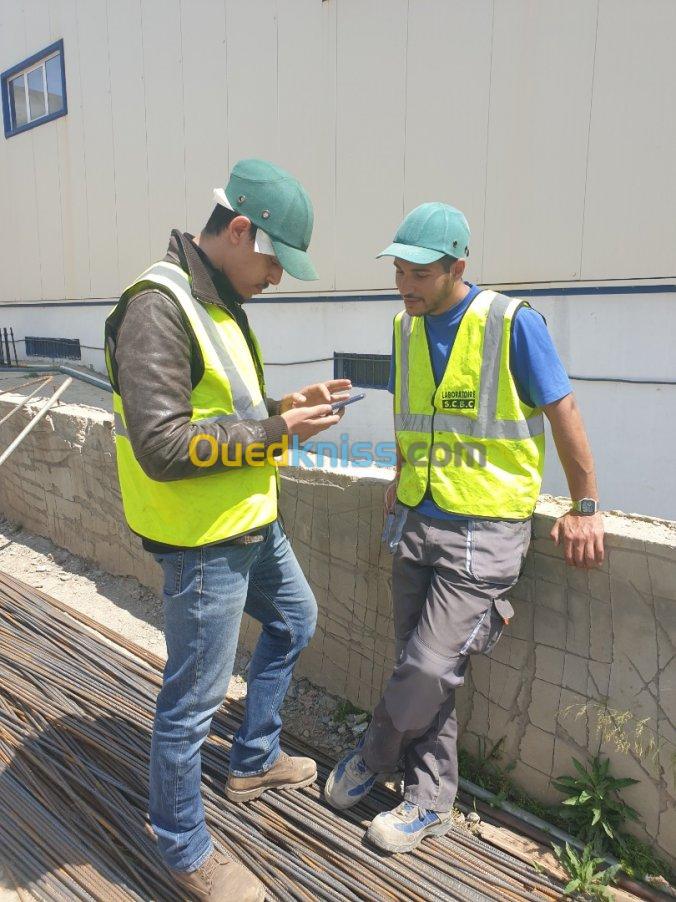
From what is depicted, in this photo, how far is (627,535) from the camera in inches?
86.7

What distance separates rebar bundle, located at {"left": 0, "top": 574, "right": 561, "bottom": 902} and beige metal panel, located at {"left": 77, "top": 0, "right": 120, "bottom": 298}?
7750mm

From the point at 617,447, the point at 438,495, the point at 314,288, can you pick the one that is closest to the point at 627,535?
the point at 438,495

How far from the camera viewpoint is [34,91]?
10562mm

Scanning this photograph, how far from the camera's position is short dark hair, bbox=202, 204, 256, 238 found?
1.98m

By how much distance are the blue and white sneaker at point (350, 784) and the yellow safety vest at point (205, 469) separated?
1.14m

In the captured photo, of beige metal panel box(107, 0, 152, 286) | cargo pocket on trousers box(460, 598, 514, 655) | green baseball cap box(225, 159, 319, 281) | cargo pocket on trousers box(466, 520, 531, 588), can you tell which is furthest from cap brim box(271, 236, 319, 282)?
beige metal panel box(107, 0, 152, 286)

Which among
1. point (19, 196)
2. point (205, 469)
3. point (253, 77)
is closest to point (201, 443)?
point (205, 469)

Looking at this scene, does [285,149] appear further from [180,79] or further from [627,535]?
[627,535]

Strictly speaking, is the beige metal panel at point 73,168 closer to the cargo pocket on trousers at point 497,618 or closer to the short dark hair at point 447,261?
the short dark hair at point 447,261

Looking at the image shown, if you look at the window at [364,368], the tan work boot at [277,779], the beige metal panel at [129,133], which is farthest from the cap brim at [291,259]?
the beige metal panel at [129,133]

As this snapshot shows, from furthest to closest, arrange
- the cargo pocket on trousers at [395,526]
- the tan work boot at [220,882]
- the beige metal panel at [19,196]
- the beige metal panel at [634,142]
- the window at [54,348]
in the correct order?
the window at [54,348], the beige metal panel at [19,196], the beige metal panel at [634,142], the cargo pocket on trousers at [395,526], the tan work boot at [220,882]

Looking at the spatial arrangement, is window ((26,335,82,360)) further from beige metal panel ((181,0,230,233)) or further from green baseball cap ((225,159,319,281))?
green baseball cap ((225,159,319,281))

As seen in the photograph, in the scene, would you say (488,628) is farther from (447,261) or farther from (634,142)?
(634,142)

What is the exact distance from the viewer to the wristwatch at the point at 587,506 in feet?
7.13
